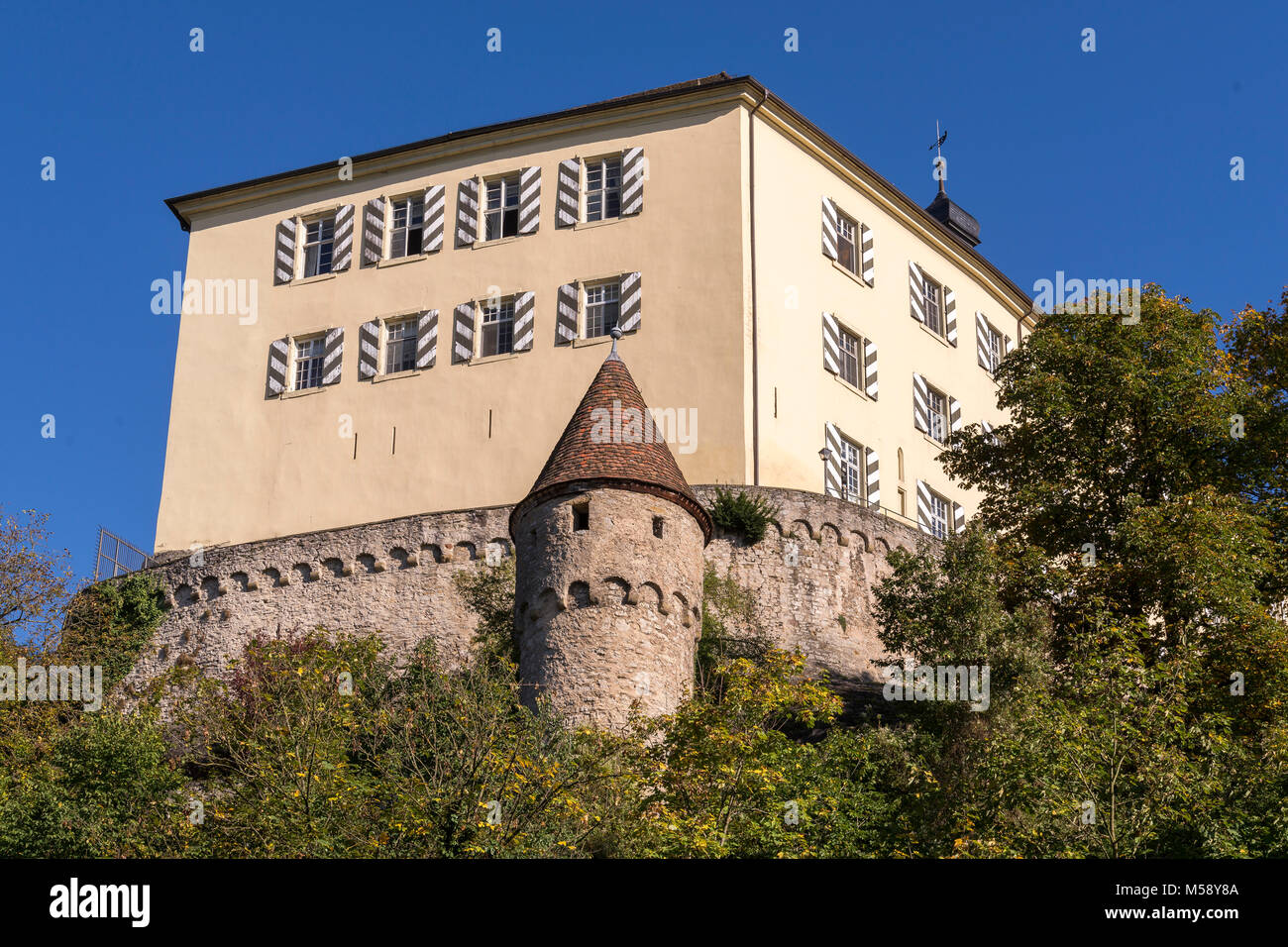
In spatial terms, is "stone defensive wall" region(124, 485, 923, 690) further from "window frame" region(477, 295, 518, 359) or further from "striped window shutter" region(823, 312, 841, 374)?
"window frame" region(477, 295, 518, 359)

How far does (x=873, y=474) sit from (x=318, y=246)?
1377 cm

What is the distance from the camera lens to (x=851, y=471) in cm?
3734

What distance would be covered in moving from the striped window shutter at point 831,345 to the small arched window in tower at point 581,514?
12.8 metres

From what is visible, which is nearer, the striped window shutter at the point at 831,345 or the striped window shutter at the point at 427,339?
the striped window shutter at the point at 831,345

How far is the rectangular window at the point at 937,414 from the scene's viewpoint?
4031 centimetres

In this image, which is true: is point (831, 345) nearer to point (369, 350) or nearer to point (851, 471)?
point (851, 471)

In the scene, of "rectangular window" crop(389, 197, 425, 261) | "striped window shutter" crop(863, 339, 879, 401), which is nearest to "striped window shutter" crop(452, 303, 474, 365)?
"rectangular window" crop(389, 197, 425, 261)

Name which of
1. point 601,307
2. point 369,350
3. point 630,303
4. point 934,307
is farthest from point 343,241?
point 934,307

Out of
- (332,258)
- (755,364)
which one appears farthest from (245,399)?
(755,364)

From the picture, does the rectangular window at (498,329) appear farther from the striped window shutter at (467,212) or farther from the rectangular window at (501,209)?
the striped window shutter at (467,212)

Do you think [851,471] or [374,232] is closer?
[851,471]

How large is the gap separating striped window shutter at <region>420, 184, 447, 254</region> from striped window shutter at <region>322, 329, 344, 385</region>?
2679mm

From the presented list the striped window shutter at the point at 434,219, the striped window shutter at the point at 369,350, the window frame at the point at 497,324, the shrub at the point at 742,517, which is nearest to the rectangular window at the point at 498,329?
the window frame at the point at 497,324
